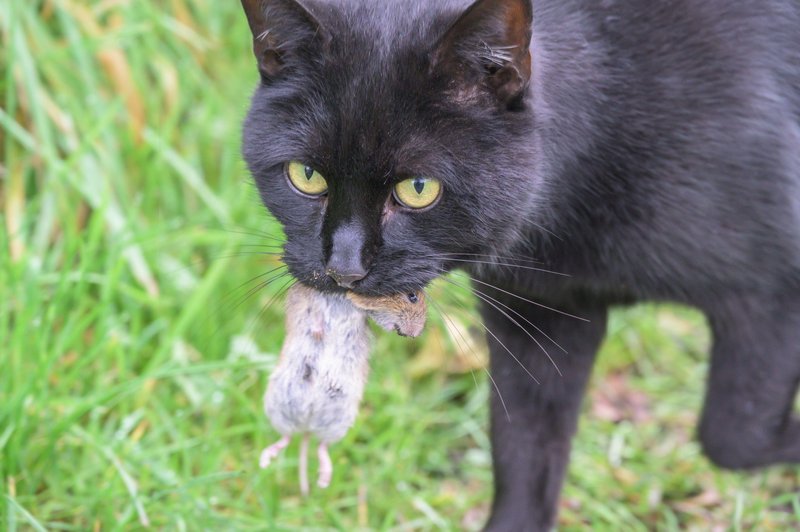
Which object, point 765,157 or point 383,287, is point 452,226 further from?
point 765,157

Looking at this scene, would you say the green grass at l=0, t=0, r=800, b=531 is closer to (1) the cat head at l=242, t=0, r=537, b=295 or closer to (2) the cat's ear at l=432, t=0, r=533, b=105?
(1) the cat head at l=242, t=0, r=537, b=295

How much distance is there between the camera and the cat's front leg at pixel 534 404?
86.1 inches

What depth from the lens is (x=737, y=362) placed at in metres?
2.13

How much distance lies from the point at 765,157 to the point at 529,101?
461 mm

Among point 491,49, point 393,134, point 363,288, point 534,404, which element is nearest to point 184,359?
point 534,404

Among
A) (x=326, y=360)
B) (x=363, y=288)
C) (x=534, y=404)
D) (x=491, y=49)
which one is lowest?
(x=534, y=404)

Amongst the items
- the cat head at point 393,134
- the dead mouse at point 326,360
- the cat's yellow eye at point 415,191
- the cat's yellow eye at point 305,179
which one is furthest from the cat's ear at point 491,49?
the dead mouse at point 326,360

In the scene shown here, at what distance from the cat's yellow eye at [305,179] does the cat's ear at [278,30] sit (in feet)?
0.55

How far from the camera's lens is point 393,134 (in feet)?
5.53

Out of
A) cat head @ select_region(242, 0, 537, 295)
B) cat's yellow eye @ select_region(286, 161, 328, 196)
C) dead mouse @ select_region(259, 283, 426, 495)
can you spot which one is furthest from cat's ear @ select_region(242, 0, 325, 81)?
dead mouse @ select_region(259, 283, 426, 495)

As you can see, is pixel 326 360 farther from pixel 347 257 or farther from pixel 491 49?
pixel 491 49

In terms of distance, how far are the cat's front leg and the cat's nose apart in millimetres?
555

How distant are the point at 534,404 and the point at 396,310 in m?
0.60

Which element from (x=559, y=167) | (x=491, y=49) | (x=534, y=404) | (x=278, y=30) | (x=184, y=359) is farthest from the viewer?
(x=184, y=359)
